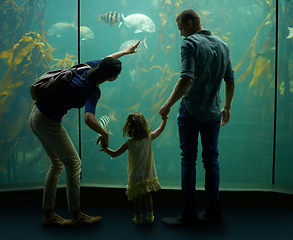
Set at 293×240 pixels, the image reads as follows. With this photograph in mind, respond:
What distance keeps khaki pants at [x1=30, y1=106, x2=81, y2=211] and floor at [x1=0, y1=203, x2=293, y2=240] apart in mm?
241

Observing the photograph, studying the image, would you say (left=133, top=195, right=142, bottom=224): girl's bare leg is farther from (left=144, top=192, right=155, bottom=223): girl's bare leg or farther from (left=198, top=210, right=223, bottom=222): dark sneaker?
(left=198, top=210, right=223, bottom=222): dark sneaker

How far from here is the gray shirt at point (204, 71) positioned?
2.18m

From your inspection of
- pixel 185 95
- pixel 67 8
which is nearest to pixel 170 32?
pixel 67 8

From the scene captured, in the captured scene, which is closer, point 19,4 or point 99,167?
point 19,4

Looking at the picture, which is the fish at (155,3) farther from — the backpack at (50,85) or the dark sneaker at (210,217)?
the dark sneaker at (210,217)

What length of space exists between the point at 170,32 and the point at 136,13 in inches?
47.1

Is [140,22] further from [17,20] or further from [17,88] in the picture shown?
[17,88]

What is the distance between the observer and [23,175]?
346 cm

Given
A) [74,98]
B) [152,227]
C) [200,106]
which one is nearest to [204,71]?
[200,106]

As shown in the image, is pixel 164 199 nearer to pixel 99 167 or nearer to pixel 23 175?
pixel 23 175

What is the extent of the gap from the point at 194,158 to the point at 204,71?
0.78 metres

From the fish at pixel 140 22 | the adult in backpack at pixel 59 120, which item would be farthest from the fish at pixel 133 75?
the adult in backpack at pixel 59 120

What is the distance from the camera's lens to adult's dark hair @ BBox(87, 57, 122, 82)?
2.05 metres

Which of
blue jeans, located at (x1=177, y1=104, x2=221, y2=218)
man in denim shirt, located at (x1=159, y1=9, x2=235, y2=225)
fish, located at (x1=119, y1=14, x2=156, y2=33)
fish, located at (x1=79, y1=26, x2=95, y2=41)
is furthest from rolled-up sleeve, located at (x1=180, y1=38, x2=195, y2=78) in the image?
fish, located at (x1=119, y1=14, x2=156, y2=33)
